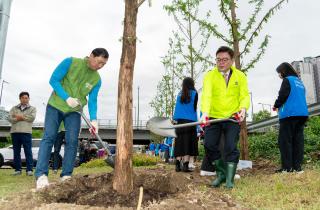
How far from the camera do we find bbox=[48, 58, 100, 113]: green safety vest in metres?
4.45

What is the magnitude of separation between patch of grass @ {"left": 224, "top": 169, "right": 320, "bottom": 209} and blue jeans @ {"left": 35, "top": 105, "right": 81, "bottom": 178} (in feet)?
6.60

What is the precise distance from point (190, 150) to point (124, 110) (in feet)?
12.6

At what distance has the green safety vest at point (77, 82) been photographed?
4.45 m

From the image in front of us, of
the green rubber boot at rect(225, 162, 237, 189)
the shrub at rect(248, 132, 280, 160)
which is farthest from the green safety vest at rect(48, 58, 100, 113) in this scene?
the shrub at rect(248, 132, 280, 160)

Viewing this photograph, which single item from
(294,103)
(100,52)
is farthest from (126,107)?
(294,103)

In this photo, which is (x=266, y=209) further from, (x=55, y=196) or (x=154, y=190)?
(x=55, y=196)

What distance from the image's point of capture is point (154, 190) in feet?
11.7

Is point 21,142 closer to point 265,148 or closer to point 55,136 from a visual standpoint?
point 55,136

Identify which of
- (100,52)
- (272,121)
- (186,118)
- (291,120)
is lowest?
(291,120)

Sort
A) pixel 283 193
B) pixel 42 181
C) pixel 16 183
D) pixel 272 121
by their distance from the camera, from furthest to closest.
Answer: pixel 272 121
pixel 16 183
pixel 42 181
pixel 283 193

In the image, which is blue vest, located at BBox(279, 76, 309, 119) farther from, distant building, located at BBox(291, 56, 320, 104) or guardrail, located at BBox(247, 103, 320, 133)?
distant building, located at BBox(291, 56, 320, 104)

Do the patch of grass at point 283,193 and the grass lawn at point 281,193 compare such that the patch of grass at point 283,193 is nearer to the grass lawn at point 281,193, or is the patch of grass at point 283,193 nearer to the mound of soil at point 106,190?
the grass lawn at point 281,193

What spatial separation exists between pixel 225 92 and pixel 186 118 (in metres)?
2.45

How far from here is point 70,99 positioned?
4254mm
